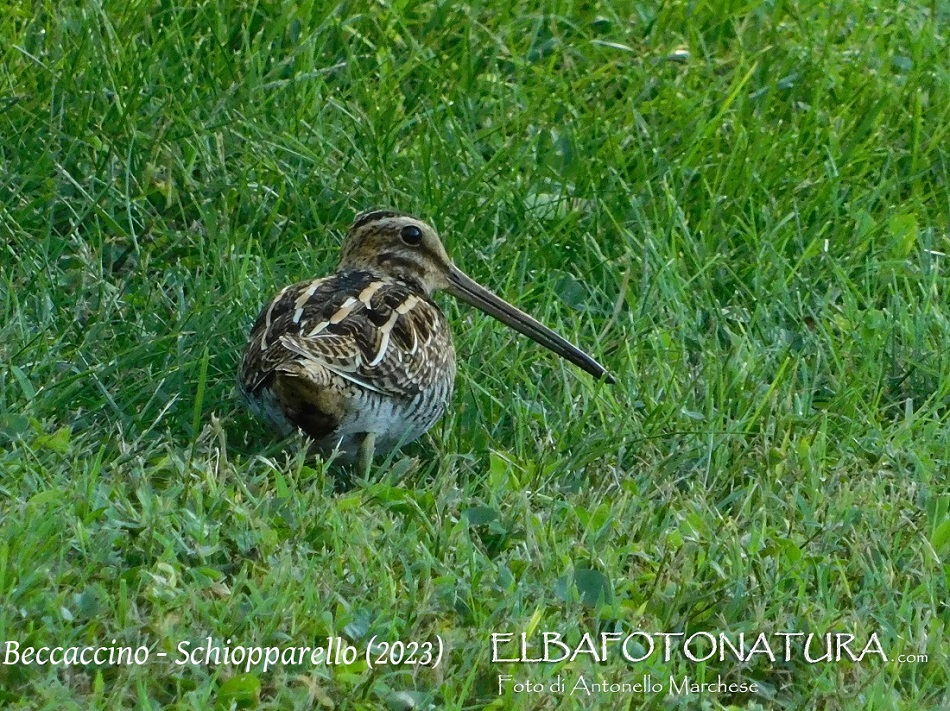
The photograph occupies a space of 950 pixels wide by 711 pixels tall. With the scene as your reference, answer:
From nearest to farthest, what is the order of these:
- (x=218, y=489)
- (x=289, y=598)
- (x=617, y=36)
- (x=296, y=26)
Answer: (x=289, y=598), (x=218, y=489), (x=296, y=26), (x=617, y=36)

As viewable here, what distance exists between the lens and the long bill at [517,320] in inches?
198

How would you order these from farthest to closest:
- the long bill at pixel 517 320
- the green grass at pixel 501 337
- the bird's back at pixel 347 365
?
the long bill at pixel 517 320 < the bird's back at pixel 347 365 < the green grass at pixel 501 337

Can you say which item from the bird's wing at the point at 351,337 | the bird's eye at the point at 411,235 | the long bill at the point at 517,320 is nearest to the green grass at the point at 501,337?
the long bill at the point at 517,320

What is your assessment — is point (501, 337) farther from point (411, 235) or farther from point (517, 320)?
point (411, 235)

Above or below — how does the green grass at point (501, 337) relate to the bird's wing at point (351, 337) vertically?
below

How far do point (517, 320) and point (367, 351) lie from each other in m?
0.73

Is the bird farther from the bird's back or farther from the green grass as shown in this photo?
the green grass

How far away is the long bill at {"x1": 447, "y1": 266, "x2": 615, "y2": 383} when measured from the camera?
5035 millimetres

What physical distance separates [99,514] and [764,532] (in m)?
1.67

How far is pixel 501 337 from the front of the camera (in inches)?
209

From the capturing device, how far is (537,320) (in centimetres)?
536

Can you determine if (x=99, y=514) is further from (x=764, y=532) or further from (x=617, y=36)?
(x=617, y=36)

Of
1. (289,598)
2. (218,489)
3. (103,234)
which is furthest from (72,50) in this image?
(289,598)

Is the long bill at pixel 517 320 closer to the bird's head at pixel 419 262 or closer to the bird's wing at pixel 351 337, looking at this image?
the bird's head at pixel 419 262
